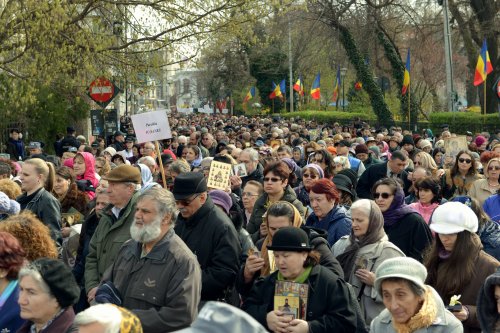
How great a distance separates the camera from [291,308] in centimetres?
525

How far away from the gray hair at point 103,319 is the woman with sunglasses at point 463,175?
8212 millimetres

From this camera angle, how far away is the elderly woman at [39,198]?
789 cm

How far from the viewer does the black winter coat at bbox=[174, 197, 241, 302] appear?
612 centimetres

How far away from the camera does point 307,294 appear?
5266 millimetres

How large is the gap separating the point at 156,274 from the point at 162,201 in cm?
52

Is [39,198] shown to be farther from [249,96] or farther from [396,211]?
[249,96]

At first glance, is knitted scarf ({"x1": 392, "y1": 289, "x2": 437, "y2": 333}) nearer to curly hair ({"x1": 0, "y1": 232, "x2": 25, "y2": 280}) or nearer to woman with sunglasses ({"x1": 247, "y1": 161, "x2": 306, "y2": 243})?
curly hair ({"x1": 0, "y1": 232, "x2": 25, "y2": 280})

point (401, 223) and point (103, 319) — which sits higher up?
point (103, 319)

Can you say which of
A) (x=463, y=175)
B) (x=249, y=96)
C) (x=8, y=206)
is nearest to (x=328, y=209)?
(x=8, y=206)

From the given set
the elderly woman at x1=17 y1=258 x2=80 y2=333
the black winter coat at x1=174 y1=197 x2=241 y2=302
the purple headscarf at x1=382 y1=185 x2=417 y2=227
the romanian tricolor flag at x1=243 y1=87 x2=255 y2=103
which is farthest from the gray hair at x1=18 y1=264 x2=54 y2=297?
the romanian tricolor flag at x1=243 y1=87 x2=255 y2=103

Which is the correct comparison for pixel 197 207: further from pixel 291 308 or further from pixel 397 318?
pixel 397 318

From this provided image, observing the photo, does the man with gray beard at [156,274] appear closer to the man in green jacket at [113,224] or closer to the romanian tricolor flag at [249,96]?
the man in green jacket at [113,224]

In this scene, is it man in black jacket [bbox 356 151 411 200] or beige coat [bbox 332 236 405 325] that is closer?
beige coat [bbox 332 236 405 325]

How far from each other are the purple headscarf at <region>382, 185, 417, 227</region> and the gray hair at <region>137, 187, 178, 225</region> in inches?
97.9
